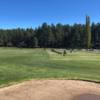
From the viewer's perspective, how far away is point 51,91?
12.4 metres

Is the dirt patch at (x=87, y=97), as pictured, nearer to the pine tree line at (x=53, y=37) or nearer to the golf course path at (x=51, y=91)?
the golf course path at (x=51, y=91)

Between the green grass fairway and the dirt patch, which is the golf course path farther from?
the green grass fairway

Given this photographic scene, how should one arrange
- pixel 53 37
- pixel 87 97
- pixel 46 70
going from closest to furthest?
pixel 87 97, pixel 46 70, pixel 53 37

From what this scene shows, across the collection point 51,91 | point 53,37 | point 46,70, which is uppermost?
point 53,37

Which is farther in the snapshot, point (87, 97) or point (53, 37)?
point (53, 37)

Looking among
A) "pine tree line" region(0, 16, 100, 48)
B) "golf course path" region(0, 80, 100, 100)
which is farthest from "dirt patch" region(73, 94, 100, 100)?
"pine tree line" region(0, 16, 100, 48)

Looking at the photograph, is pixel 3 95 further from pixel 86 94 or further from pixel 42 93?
pixel 86 94

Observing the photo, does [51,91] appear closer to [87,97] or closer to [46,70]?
[87,97]

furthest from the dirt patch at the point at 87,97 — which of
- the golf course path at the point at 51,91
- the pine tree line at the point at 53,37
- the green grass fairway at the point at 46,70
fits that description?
the pine tree line at the point at 53,37

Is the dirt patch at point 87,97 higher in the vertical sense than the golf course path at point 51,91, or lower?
lower

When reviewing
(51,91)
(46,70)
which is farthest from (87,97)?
(46,70)

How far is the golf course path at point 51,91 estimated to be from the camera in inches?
454

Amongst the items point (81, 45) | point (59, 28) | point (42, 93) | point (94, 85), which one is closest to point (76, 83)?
point (94, 85)

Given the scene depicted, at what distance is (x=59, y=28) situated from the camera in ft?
477
